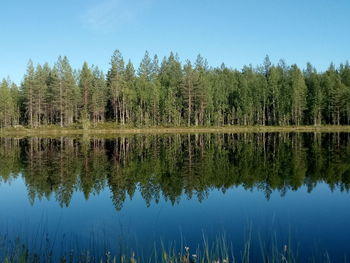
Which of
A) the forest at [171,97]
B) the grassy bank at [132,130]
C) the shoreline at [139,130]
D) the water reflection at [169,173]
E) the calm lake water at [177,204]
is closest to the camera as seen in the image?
the calm lake water at [177,204]

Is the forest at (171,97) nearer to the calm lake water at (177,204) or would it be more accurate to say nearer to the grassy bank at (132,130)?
the grassy bank at (132,130)

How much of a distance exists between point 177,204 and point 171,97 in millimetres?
81108

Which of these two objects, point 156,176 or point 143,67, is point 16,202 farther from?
point 143,67

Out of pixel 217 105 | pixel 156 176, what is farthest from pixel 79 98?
pixel 156 176

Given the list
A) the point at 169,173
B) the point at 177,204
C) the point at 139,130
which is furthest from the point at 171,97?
the point at 177,204

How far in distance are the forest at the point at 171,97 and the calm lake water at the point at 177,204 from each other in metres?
64.8

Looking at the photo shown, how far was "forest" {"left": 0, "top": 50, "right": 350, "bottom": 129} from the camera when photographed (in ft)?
324

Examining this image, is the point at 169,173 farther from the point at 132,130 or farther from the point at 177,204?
the point at 132,130

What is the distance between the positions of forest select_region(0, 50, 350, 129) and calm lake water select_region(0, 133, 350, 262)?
64.8m

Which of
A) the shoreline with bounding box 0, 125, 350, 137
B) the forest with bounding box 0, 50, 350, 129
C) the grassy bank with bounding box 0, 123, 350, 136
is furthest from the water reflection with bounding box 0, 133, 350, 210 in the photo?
the forest with bounding box 0, 50, 350, 129

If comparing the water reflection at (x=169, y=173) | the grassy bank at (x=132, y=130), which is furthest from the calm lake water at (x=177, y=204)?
the grassy bank at (x=132, y=130)

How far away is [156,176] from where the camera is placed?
25.8 metres

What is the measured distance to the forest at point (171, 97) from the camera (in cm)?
9862

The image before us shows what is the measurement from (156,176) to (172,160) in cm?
901
